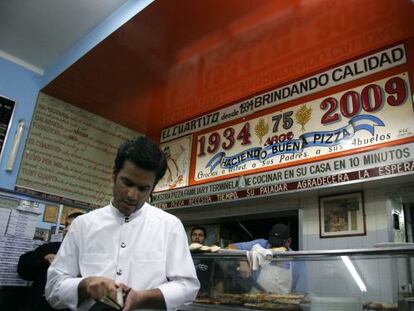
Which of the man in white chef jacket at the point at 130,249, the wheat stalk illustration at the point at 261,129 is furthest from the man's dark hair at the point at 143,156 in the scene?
the wheat stalk illustration at the point at 261,129

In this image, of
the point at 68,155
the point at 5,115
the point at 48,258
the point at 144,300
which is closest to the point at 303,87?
the point at 68,155

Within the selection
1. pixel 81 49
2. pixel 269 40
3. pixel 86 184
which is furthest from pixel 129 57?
pixel 86 184

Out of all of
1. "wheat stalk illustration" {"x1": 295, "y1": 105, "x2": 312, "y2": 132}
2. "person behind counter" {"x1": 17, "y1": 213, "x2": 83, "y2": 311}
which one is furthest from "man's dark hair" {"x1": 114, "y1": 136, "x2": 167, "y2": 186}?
"wheat stalk illustration" {"x1": 295, "y1": 105, "x2": 312, "y2": 132}

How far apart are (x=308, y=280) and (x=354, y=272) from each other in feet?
0.94

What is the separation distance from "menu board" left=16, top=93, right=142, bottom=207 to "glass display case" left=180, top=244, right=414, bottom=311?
7.23 feet

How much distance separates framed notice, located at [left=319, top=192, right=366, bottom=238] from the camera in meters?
3.33

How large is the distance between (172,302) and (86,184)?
3.66 metres

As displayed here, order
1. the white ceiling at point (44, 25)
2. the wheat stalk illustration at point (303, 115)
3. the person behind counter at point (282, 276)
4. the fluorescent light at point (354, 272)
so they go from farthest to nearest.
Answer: the wheat stalk illustration at point (303, 115), the white ceiling at point (44, 25), the person behind counter at point (282, 276), the fluorescent light at point (354, 272)

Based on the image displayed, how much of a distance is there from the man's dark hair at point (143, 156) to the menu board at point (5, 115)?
315 cm

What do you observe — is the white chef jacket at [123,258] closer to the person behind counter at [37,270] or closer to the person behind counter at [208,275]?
the person behind counter at [208,275]

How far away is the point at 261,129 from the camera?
13.7 feet

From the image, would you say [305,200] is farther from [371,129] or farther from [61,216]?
[61,216]

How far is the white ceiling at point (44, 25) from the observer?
11.3ft

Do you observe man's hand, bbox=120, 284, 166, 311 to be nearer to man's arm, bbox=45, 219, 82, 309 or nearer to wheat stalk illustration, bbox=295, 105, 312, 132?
man's arm, bbox=45, 219, 82, 309
